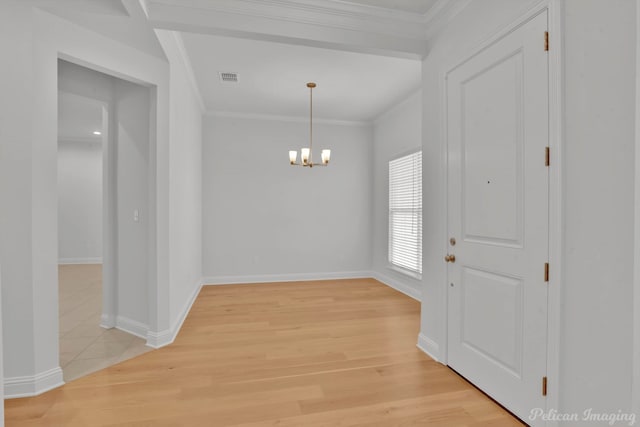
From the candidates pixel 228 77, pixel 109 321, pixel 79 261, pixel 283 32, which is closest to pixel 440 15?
pixel 283 32

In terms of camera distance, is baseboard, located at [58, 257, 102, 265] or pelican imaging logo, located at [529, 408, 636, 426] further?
baseboard, located at [58, 257, 102, 265]

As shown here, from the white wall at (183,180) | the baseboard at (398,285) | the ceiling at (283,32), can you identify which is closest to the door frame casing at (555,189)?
the ceiling at (283,32)

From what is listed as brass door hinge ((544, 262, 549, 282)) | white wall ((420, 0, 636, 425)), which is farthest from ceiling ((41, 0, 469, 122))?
brass door hinge ((544, 262, 549, 282))

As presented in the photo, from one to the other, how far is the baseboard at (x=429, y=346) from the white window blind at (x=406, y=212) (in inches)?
66.5

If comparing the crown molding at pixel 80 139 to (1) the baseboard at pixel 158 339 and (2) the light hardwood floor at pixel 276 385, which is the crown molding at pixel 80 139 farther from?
(1) the baseboard at pixel 158 339

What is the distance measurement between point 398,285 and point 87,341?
3.95 meters

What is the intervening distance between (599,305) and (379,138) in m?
4.63

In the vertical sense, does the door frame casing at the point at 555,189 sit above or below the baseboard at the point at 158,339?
above

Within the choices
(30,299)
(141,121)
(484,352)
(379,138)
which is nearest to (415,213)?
(379,138)

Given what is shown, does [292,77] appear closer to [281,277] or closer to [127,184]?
[127,184]

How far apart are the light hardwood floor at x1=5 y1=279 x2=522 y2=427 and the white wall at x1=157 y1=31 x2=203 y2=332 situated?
50 cm

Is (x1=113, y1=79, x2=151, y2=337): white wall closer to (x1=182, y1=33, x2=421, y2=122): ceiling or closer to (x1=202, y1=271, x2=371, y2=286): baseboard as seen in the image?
(x1=182, y1=33, x2=421, y2=122): ceiling

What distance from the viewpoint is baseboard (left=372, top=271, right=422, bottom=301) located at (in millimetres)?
4621

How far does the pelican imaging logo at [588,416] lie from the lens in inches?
55.6
